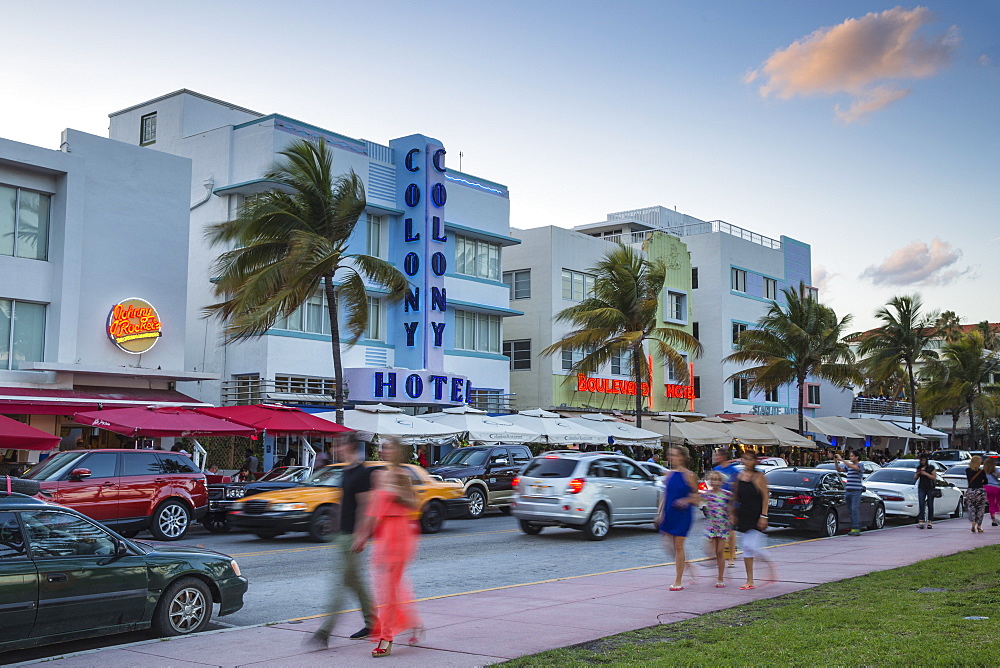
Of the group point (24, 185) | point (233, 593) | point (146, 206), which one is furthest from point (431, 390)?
point (233, 593)

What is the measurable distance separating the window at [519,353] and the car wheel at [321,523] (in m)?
25.8

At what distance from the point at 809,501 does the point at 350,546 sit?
1354cm

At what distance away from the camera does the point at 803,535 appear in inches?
→ 818

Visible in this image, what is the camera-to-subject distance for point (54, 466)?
1722 cm

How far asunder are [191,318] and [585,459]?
19155 mm

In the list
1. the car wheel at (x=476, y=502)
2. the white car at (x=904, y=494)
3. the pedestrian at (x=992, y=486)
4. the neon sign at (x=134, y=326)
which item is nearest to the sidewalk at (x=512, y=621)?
the pedestrian at (x=992, y=486)

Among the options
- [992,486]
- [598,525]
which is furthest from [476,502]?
[992,486]

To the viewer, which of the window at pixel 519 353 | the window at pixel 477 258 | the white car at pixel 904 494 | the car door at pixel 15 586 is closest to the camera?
the car door at pixel 15 586

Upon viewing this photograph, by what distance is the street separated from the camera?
1120 cm

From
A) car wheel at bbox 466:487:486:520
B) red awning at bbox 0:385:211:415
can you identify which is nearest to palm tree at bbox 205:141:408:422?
red awning at bbox 0:385:211:415

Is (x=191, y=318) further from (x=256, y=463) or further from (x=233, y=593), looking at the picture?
(x=233, y=593)

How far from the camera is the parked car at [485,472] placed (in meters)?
24.7

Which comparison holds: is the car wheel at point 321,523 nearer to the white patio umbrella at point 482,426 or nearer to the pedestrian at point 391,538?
the white patio umbrella at point 482,426

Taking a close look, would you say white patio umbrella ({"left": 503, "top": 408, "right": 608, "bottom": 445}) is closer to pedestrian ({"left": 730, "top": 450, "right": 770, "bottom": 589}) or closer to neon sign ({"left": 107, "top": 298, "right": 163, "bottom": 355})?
neon sign ({"left": 107, "top": 298, "right": 163, "bottom": 355})
